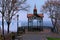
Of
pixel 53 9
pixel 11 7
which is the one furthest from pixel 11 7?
pixel 53 9

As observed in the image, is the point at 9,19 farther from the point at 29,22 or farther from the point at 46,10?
the point at 46,10

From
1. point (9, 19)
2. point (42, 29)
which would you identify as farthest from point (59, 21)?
point (9, 19)

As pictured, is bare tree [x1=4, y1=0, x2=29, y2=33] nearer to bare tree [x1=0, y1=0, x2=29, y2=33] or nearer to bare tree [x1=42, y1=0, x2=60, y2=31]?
bare tree [x1=0, y1=0, x2=29, y2=33]

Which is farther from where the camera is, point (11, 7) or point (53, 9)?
point (53, 9)

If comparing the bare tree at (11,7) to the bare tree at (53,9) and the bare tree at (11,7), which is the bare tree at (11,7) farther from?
the bare tree at (53,9)

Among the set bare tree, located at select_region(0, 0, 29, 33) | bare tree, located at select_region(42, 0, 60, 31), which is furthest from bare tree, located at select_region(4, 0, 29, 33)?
bare tree, located at select_region(42, 0, 60, 31)

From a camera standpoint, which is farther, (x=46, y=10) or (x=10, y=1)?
(x=46, y=10)

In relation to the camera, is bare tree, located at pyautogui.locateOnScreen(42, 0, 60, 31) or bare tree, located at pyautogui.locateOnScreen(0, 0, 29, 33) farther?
bare tree, located at pyautogui.locateOnScreen(42, 0, 60, 31)

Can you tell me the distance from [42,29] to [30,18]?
12.8 ft

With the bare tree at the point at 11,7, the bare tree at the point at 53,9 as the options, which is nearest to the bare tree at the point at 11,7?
the bare tree at the point at 11,7

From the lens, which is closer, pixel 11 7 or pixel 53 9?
pixel 11 7

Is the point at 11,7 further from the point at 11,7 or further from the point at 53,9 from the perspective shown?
the point at 53,9

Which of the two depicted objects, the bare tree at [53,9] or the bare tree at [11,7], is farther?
the bare tree at [53,9]

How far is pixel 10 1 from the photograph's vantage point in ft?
104
